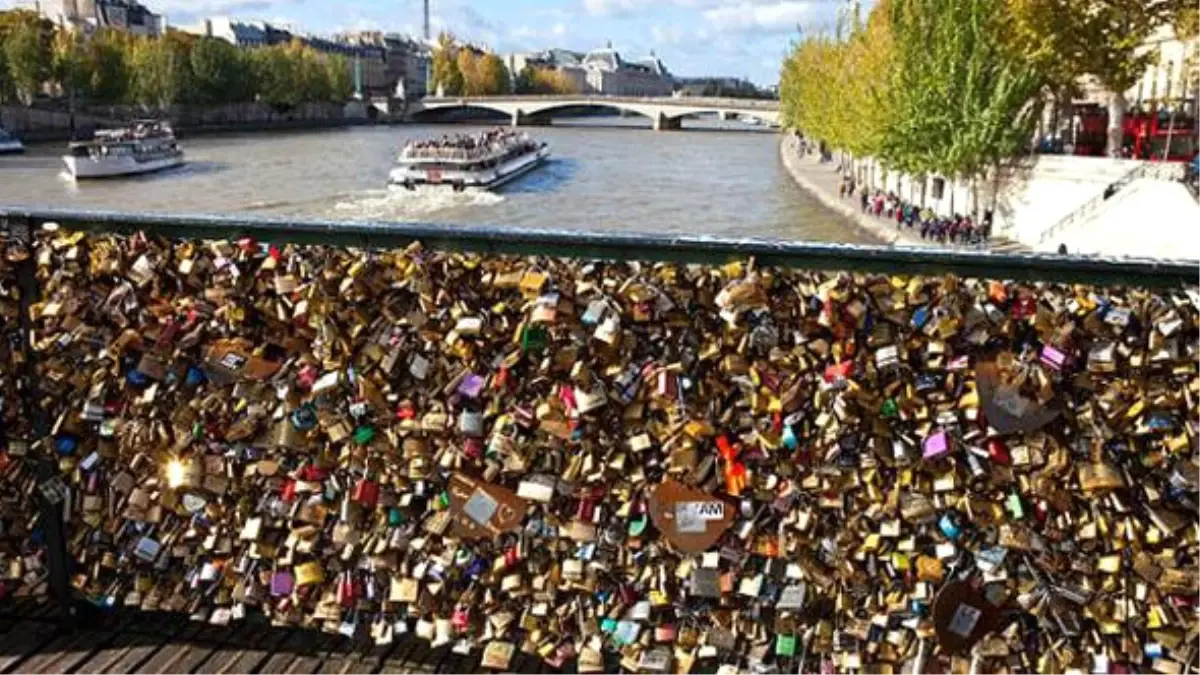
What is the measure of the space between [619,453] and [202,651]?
1.54m

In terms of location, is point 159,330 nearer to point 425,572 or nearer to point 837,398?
point 425,572

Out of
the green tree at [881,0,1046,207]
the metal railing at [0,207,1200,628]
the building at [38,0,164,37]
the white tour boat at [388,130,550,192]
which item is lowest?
the white tour boat at [388,130,550,192]

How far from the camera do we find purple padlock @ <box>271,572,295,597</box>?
3529mm

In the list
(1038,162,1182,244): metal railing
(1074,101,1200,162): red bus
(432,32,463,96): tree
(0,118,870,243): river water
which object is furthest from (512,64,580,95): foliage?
(1038,162,1182,244): metal railing

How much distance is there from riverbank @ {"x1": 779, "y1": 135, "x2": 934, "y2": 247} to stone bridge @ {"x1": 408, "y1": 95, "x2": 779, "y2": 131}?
11530 mm

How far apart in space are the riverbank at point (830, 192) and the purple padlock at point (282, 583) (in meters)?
14.2

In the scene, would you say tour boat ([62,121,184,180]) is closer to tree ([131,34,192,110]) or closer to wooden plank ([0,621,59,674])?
tree ([131,34,192,110])

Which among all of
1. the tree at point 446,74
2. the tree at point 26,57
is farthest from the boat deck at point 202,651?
the tree at point 446,74

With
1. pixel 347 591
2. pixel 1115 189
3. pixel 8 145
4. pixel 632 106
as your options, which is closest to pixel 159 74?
pixel 8 145

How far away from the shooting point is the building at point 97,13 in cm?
11869

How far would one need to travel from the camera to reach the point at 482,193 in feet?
157

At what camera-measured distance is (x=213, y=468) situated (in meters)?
3.51

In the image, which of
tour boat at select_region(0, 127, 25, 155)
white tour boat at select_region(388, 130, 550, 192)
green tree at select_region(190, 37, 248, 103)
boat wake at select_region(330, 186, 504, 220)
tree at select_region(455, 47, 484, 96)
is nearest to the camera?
boat wake at select_region(330, 186, 504, 220)

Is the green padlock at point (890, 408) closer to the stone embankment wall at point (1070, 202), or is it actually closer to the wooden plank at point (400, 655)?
the wooden plank at point (400, 655)
